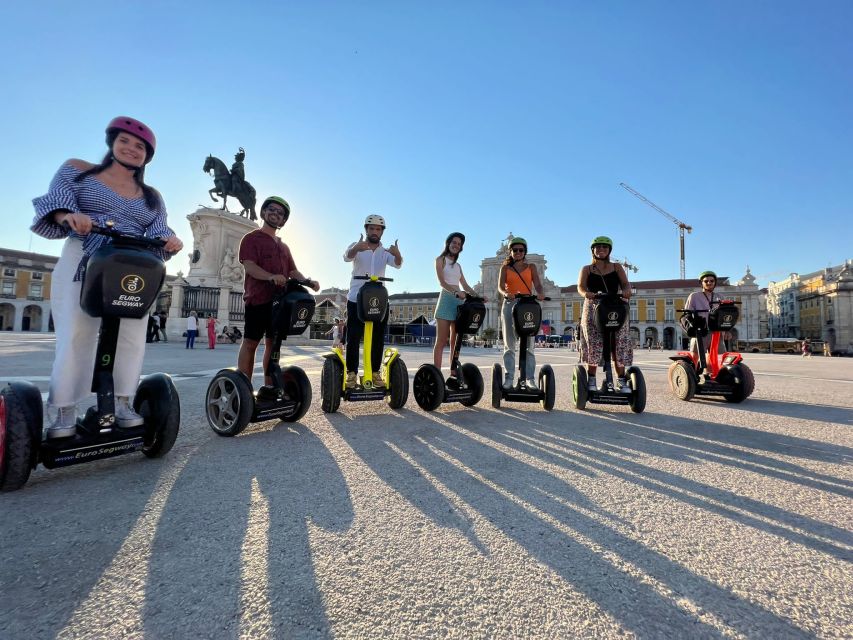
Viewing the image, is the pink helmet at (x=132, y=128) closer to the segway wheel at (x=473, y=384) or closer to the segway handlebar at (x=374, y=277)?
the segway handlebar at (x=374, y=277)

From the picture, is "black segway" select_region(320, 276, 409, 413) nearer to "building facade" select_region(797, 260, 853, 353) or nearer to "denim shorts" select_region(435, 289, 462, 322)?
"denim shorts" select_region(435, 289, 462, 322)

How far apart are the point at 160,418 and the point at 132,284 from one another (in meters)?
0.71

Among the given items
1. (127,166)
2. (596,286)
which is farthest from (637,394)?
(127,166)

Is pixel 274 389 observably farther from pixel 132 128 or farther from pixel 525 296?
pixel 525 296

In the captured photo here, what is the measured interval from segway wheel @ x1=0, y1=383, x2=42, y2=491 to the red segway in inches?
216

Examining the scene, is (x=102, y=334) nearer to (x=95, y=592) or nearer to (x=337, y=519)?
(x=95, y=592)

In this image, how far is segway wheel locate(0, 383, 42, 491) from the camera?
1.62 metres

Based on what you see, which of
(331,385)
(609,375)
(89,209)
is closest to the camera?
(89,209)

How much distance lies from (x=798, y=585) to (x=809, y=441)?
90.6 inches

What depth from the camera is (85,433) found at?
190cm

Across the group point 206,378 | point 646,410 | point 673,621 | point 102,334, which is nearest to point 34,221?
point 102,334

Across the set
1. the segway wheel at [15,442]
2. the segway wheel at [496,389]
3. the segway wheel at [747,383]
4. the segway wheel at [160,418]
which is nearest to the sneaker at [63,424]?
the segway wheel at [15,442]

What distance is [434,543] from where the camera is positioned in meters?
1.27

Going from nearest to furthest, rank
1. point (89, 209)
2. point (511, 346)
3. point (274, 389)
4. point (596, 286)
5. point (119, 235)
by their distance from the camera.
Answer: point (119, 235) → point (89, 209) → point (274, 389) → point (511, 346) → point (596, 286)
